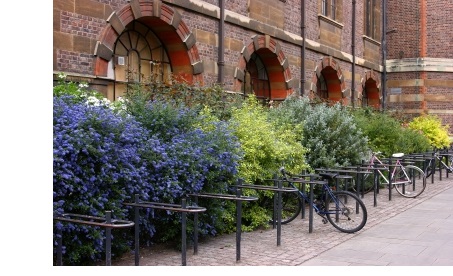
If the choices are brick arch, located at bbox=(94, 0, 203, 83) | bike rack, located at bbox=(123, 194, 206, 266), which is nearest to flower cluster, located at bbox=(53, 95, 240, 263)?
bike rack, located at bbox=(123, 194, 206, 266)

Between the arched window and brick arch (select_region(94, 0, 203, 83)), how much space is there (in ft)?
0.57

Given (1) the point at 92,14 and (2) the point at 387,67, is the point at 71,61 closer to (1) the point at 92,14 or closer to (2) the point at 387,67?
(1) the point at 92,14

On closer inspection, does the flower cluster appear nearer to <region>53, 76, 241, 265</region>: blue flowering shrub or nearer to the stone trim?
<region>53, 76, 241, 265</region>: blue flowering shrub

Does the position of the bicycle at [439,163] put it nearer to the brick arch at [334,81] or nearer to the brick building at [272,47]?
the brick building at [272,47]

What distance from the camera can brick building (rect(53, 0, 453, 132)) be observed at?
410 inches

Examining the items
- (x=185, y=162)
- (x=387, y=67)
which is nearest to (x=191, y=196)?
(x=185, y=162)

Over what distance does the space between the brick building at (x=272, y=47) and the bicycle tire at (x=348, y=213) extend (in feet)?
15.9

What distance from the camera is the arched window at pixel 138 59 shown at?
11547 millimetres

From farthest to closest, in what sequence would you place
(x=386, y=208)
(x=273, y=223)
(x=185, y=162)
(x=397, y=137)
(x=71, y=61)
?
1. (x=397, y=137)
2. (x=386, y=208)
3. (x=71, y=61)
4. (x=273, y=223)
5. (x=185, y=162)

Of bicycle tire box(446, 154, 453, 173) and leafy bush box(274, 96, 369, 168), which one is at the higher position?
leafy bush box(274, 96, 369, 168)

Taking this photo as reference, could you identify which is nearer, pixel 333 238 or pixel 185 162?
pixel 185 162

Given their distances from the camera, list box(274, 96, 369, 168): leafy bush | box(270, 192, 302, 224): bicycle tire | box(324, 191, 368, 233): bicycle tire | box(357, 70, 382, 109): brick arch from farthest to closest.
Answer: box(357, 70, 382, 109): brick arch, box(274, 96, 369, 168): leafy bush, box(270, 192, 302, 224): bicycle tire, box(324, 191, 368, 233): bicycle tire

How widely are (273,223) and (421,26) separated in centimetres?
2086

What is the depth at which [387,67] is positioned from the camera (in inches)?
1057
